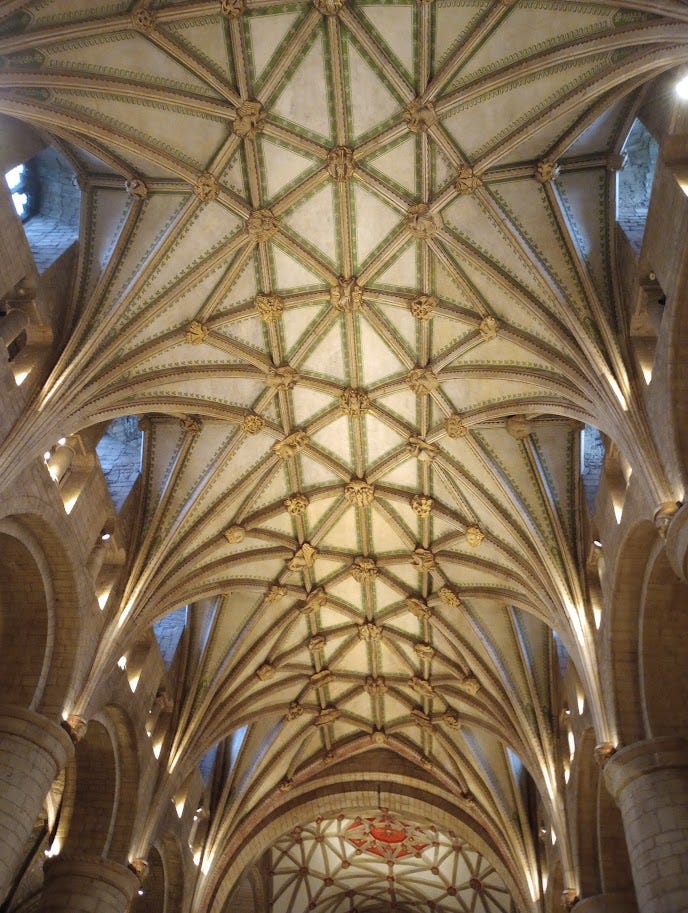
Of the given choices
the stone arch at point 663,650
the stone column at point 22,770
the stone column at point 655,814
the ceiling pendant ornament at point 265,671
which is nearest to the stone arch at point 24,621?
the stone column at point 22,770

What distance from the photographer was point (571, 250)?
15250 millimetres

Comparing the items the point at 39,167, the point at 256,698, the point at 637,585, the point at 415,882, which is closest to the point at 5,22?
the point at 39,167

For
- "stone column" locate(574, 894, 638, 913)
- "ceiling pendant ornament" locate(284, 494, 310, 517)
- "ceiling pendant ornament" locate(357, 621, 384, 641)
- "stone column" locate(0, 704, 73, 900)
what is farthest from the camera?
"ceiling pendant ornament" locate(357, 621, 384, 641)

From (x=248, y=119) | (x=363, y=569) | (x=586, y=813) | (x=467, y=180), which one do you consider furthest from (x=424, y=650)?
(x=248, y=119)

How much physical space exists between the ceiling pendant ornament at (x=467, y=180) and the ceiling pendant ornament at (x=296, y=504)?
24.7 ft

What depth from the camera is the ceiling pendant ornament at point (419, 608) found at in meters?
20.9

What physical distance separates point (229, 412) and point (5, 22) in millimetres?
8246

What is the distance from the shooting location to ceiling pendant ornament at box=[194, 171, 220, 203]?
15.2m

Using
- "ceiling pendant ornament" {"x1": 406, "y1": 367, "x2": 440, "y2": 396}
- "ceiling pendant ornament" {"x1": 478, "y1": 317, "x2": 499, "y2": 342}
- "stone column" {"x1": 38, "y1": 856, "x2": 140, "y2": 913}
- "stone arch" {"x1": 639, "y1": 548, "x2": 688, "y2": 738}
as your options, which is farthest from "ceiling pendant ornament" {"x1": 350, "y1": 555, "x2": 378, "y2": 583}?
"stone column" {"x1": 38, "y1": 856, "x2": 140, "y2": 913}

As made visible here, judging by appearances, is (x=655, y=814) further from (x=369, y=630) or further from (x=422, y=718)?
(x=422, y=718)

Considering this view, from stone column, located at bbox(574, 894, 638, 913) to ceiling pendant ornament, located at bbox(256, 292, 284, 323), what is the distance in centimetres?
1250

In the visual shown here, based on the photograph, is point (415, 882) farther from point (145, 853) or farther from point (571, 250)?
point (571, 250)

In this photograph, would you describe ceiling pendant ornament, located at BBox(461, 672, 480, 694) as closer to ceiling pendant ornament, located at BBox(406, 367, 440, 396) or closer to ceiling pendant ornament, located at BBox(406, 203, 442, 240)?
ceiling pendant ornament, located at BBox(406, 367, 440, 396)

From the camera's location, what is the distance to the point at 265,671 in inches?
856
